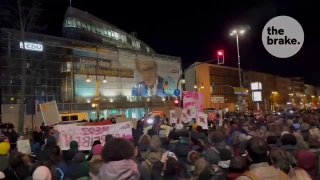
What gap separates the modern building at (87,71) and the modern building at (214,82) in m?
21.8

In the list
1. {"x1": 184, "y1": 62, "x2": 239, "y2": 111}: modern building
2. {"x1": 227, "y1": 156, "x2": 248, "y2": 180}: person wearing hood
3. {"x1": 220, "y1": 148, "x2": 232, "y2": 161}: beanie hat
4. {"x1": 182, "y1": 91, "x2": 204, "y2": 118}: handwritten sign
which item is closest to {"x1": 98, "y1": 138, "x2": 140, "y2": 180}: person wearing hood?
{"x1": 227, "y1": 156, "x2": 248, "y2": 180}: person wearing hood

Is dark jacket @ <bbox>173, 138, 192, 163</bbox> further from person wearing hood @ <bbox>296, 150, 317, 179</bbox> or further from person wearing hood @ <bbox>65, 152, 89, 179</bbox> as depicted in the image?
person wearing hood @ <bbox>296, 150, 317, 179</bbox>

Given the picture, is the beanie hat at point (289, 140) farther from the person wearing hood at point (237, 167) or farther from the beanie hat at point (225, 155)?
the person wearing hood at point (237, 167)

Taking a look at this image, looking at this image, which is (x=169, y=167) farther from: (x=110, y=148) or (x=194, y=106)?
(x=194, y=106)

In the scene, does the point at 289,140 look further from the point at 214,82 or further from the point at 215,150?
the point at 214,82

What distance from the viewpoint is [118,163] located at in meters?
3.69

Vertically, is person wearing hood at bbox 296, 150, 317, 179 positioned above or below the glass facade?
below

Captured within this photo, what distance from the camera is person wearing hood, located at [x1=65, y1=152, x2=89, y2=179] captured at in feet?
21.3

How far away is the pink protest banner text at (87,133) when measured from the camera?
10.7 m

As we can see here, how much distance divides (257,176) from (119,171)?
1382 mm

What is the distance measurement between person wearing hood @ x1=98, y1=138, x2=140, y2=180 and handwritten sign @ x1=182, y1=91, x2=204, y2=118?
508 inches

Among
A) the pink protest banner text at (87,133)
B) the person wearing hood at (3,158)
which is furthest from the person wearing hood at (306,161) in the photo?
the pink protest banner text at (87,133)

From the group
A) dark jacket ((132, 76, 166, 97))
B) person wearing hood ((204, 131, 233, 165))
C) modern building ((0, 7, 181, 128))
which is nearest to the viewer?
person wearing hood ((204, 131, 233, 165))

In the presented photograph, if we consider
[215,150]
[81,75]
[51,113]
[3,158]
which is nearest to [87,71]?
[81,75]
